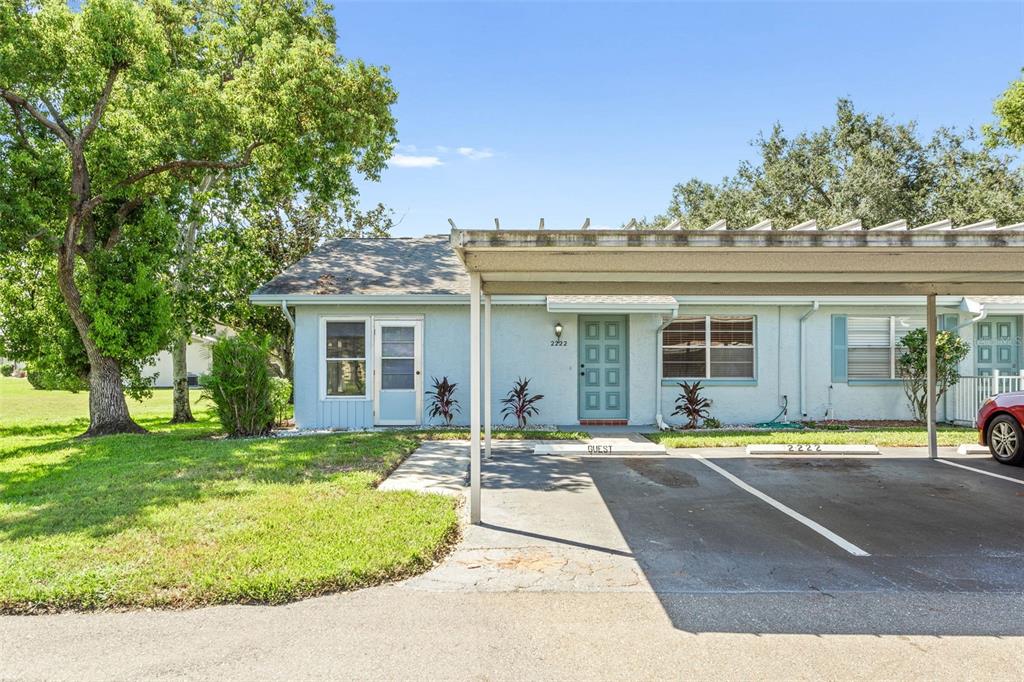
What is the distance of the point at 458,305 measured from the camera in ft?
38.1

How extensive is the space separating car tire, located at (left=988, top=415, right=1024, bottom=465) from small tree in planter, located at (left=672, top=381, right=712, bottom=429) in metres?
4.50

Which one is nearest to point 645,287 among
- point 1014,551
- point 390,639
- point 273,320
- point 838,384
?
point 1014,551

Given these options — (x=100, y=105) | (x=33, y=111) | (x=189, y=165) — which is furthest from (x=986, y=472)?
(x=33, y=111)

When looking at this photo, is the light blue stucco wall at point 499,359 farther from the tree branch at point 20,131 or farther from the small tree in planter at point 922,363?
the tree branch at point 20,131

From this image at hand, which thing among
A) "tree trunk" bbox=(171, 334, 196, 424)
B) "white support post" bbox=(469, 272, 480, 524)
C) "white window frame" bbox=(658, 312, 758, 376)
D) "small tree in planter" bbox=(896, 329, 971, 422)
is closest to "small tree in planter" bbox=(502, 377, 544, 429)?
"white window frame" bbox=(658, 312, 758, 376)

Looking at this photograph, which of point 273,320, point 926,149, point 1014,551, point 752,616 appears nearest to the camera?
point 752,616

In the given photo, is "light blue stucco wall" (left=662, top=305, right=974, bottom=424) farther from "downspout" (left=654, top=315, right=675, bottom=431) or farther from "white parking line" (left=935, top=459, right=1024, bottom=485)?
"white parking line" (left=935, top=459, right=1024, bottom=485)

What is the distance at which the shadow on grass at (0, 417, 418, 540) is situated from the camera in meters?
5.52

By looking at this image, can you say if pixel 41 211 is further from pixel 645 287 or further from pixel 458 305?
pixel 645 287

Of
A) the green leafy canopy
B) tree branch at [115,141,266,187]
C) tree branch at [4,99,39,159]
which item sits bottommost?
tree branch at [115,141,266,187]

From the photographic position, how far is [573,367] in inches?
469

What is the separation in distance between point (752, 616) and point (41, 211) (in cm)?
1341

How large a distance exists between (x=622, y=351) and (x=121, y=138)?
11.1m

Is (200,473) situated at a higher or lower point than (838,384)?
lower
